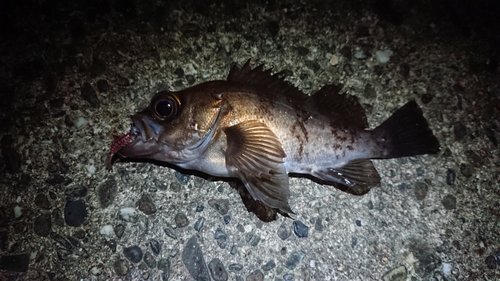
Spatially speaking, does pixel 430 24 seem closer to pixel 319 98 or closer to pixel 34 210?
pixel 319 98

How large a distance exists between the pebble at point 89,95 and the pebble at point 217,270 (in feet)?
4.18

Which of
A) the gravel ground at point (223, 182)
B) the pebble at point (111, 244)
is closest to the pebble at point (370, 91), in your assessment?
the gravel ground at point (223, 182)

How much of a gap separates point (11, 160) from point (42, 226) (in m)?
0.48

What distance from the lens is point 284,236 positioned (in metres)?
2.22

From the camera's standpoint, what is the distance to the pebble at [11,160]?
225cm

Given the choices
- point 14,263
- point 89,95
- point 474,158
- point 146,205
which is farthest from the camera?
point 474,158

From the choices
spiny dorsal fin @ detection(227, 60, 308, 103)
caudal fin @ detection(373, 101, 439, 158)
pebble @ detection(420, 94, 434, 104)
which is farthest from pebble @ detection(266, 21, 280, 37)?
pebble @ detection(420, 94, 434, 104)

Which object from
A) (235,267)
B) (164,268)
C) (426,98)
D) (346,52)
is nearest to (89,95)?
(164,268)

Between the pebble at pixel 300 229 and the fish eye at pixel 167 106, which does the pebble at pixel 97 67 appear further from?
the pebble at pixel 300 229

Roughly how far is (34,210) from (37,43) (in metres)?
1.14

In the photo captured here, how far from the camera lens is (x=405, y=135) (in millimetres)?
2182

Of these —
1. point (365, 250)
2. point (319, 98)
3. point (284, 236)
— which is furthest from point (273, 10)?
point (365, 250)

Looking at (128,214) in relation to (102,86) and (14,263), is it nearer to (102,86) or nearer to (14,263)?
(14,263)

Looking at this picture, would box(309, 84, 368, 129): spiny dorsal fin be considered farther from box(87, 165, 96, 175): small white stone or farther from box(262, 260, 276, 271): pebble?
box(87, 165, 96, 175): small white stone
